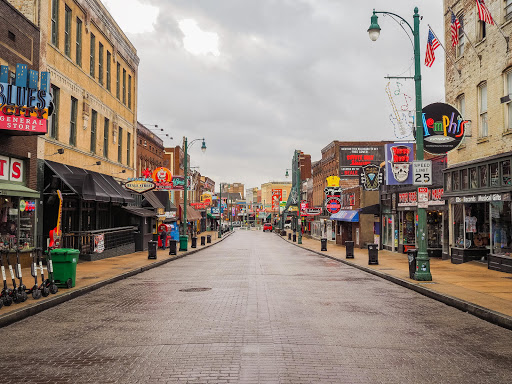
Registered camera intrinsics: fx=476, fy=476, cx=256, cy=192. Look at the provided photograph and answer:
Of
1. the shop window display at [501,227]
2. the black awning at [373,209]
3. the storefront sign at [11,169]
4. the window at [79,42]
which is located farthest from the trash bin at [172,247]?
the shop window display at [501,227]

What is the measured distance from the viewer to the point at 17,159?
18.6 meters

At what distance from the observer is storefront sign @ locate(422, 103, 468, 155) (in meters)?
18.0

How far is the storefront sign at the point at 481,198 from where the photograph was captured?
1786 centimetres

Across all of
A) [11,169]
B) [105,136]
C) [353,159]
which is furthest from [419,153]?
[353,159]

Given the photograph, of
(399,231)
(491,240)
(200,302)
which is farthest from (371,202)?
(200,302)

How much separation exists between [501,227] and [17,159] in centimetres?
1912

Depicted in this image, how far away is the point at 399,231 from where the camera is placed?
3027cm

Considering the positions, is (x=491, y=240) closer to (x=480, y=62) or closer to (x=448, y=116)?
(x=448, y=116)

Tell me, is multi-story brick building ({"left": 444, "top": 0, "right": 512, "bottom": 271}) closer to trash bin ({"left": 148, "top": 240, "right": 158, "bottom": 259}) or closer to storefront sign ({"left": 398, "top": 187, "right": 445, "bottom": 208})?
storefront sign ({"left": 398, "top": 187, "right": 445, "bottom": 208})

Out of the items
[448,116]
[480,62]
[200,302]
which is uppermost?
[480,62]

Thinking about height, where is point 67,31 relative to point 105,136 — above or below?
above

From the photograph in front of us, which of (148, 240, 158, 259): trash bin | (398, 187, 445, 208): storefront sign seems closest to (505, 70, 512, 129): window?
(398, 187, 445, 208): storefront sign

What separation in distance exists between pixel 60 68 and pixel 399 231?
2161cm

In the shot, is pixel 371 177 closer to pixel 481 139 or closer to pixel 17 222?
pixel 481 139
